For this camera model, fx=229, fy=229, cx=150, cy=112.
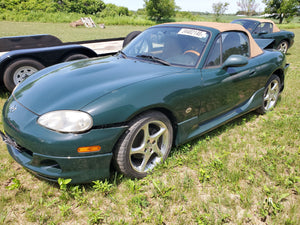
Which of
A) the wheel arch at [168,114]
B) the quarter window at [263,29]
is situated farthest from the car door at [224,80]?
the quarter window at [263,29]

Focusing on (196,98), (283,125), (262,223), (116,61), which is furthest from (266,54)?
(262,223)

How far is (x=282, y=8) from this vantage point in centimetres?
4078

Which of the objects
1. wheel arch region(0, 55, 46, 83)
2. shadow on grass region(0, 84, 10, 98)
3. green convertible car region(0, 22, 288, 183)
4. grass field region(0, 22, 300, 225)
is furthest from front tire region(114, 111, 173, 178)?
shadow on grass region(0, 84, 10, 98)

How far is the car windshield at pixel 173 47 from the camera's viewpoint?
8.81ft

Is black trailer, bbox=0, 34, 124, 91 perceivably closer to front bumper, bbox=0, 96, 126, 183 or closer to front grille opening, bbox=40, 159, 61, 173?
front bumper, bbox=0, 96, 126, 183

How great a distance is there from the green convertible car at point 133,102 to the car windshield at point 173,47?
12 millimetres

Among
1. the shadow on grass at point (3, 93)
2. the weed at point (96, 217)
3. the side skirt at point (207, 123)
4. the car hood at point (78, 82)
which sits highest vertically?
the car hood at point (78, 82)

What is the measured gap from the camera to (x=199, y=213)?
1900 mm

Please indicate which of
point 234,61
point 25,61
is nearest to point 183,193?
point 234,61

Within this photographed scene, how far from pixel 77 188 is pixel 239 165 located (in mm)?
1704

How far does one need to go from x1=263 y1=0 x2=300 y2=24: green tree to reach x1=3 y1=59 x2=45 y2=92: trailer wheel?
48003 millimetres

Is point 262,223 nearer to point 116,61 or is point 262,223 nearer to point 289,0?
point 116,61

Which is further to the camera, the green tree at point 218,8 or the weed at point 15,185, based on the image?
the green tree at point 218,8

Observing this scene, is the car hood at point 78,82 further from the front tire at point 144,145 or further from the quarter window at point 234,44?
the quarter window at point 234,44
